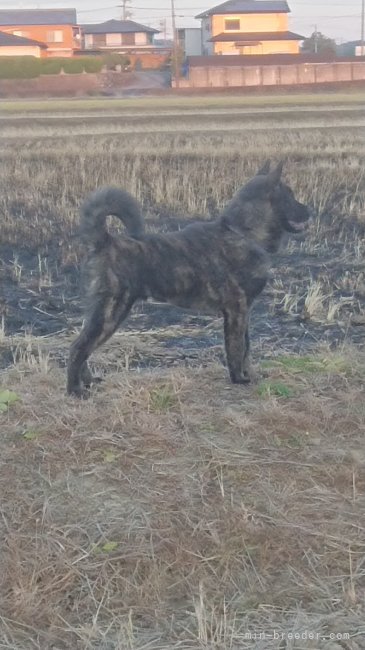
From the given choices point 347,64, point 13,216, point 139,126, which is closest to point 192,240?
point 13,216

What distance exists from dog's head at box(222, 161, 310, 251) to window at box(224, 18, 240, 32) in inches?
3071

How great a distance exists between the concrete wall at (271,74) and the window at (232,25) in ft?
76.3

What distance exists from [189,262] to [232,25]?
7930 cm

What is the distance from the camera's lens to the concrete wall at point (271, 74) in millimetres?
58500

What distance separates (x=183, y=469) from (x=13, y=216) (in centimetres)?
935

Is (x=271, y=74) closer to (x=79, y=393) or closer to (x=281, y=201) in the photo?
(x=281, y=201)

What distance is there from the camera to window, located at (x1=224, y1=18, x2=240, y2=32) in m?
79.9

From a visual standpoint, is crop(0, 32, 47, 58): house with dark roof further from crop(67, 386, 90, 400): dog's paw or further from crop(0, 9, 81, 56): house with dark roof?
crop(67, 386, 90, 400): dog's paw

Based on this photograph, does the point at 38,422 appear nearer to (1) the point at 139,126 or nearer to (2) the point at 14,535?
(2) the point at 14,535

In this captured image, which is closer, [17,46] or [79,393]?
[79,393]

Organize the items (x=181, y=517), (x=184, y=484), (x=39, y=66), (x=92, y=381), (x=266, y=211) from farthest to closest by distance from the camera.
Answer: (x=39, y=66), (x=266, y=211), (x=92, y=381), (x=184, y=484), (x=181, y=517)

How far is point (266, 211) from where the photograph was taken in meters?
6.26

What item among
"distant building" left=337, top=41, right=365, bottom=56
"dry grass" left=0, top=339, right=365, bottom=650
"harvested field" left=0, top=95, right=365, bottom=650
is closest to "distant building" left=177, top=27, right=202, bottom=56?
"distant building" left=337, top=41, right=365, bottom=56

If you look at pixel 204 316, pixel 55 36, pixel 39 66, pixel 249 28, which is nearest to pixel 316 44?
pixel 249 28
